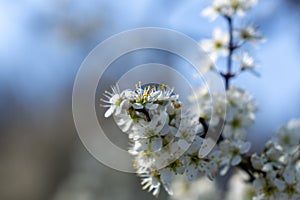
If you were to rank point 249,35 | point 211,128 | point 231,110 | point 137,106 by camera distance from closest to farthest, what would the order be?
point 137,106 → point 211,128 → point 231,110 → point 249,35

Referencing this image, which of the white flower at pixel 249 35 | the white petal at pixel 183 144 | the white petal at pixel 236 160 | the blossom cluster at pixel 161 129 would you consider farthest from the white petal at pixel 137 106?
the white flower at pixel 249 35

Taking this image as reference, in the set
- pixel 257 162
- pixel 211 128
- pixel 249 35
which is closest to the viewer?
pixel 257 162

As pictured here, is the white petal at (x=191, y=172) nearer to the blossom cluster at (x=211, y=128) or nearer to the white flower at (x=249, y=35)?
the blossom cluster at (x=211, y=128)

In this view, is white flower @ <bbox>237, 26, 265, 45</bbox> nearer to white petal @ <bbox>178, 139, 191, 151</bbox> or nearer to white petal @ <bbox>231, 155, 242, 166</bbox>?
white petal @ <bbox>231, 155, 242, 166</bbox>

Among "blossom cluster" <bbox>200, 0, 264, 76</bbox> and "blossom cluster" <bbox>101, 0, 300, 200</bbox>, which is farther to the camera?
"blossom cluster" <bbox>200, 0, 264, 76</bbox>

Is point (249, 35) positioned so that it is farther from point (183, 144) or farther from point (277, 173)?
point (183, 144)

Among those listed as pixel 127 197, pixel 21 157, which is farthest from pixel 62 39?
pixel 21 157

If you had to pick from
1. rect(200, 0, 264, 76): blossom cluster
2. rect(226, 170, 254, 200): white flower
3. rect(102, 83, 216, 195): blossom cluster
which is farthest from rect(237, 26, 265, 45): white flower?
rect(102, 83, 216, 195): blossom cluster

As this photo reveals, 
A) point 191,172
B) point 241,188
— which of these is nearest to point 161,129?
point 191,172

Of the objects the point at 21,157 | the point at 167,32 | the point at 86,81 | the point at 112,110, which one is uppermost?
the point at 21,157

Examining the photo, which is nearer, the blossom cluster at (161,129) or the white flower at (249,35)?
the blossom cluster at (161,129)

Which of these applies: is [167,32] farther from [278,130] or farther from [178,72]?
[278,130]
